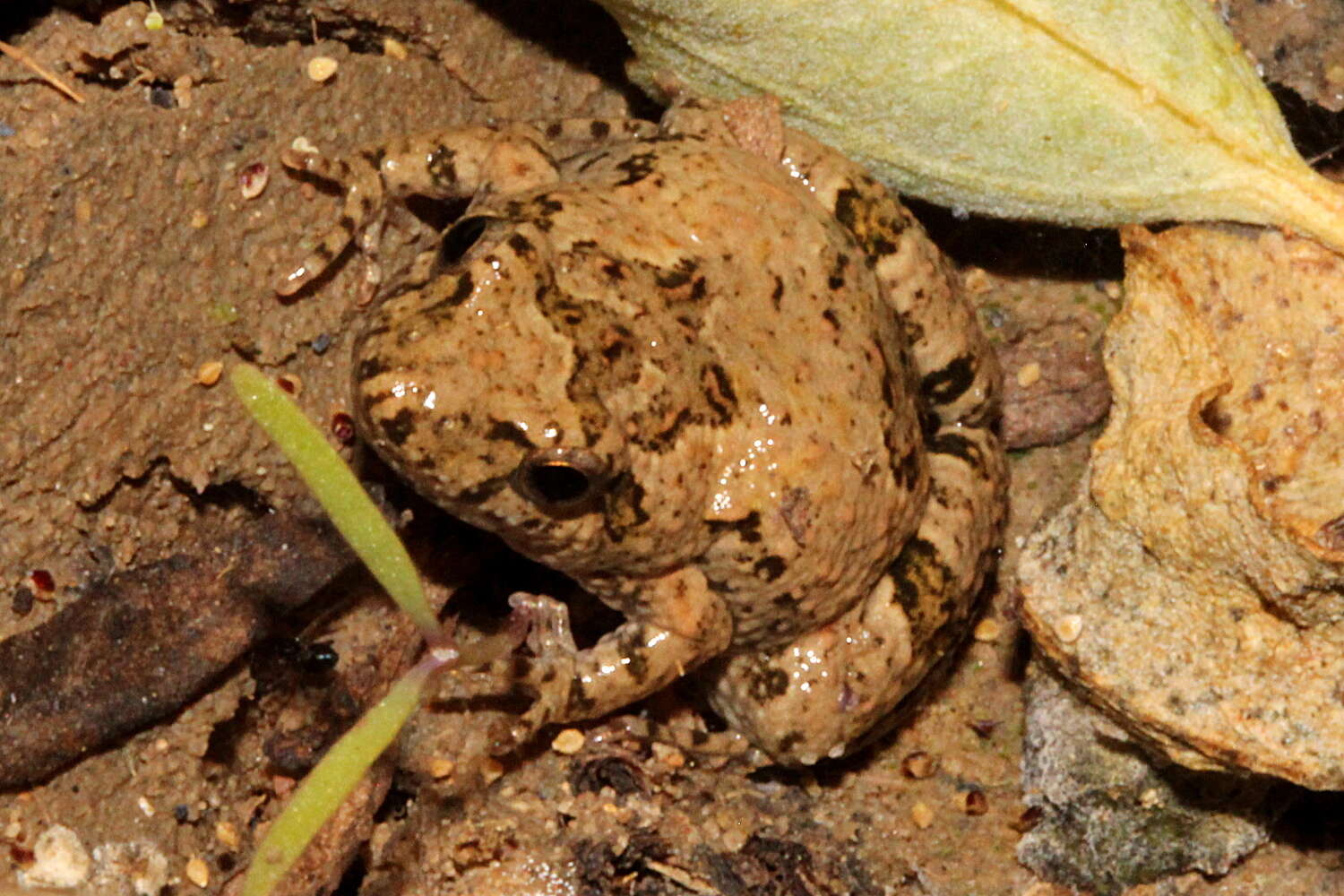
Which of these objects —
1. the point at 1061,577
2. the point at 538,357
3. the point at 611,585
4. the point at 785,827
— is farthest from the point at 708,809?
the point at 538,357

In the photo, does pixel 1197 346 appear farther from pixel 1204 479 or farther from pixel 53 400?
pixel 53 400

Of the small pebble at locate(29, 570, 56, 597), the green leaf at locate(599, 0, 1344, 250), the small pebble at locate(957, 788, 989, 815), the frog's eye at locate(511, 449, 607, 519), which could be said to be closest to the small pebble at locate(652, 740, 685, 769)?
the small pebble at locate(957, 788, 989, 815)

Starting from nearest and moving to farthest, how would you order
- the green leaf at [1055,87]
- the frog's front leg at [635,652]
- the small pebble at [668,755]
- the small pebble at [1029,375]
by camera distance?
the green leaf at [1055,87]
the frog's front leg at [635,652]
the small pebble at [668,755]
the small pebble at [1029,375]

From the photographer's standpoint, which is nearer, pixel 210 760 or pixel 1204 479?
pixel 1204 479

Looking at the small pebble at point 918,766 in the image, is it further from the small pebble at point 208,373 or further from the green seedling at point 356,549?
the small pebble at point 208,373

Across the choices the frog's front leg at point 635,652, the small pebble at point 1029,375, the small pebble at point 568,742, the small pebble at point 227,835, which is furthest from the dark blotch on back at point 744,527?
the small pebble at point 227,835

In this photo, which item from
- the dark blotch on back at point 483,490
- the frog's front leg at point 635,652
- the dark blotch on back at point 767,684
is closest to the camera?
the dark blotch on back at point 483,490

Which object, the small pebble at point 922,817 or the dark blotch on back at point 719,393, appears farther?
the small pebble at point 922,817
